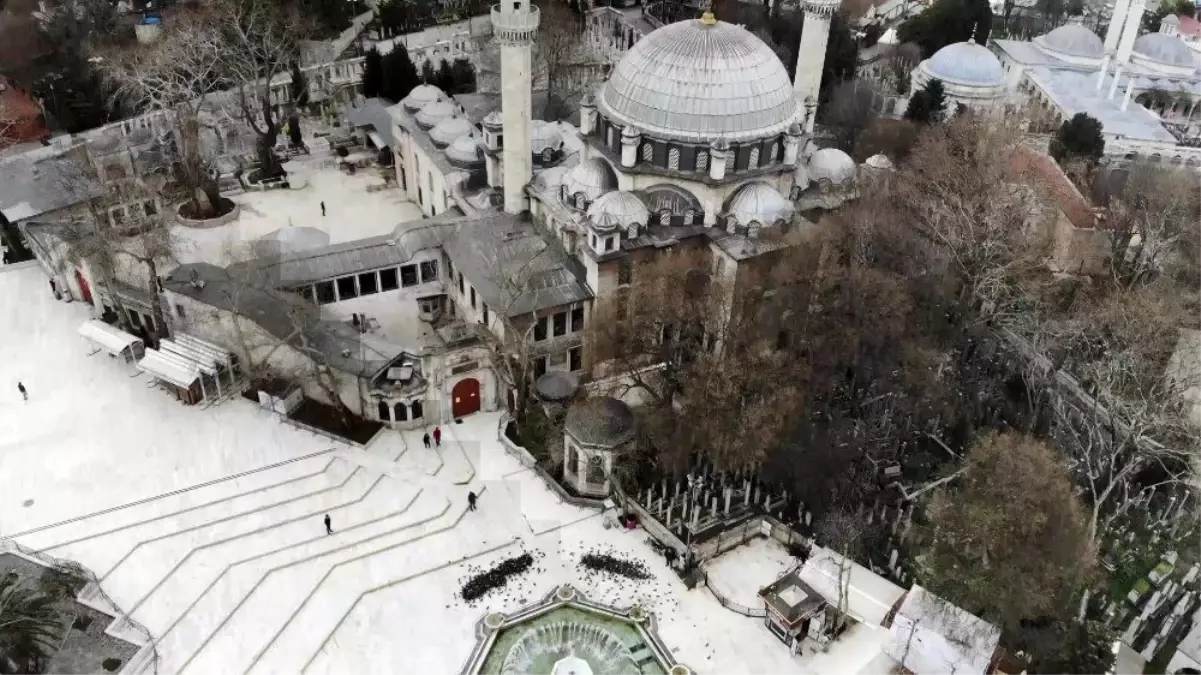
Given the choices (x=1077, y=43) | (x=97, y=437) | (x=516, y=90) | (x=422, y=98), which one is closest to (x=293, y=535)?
(x=97, y=437)

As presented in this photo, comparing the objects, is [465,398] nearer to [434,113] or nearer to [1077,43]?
[434,113]

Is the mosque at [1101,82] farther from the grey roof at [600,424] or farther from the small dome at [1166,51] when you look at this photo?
the grey roof at [600,424]

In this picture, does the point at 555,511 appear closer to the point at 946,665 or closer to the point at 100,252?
the point at 946,665

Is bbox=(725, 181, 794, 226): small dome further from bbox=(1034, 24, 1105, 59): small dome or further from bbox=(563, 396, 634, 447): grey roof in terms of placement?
bbox=(1034, 24, 1105, 59): small dome

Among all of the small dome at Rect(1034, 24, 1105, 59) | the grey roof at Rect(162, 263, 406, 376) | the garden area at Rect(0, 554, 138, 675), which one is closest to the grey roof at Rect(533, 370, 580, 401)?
the grey roof at Rect(162, 263, 406, 376)

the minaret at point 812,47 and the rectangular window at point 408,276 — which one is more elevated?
the minaret at point 812,47

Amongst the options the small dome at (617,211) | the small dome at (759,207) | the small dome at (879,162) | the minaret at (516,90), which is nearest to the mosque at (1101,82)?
the small dome at (879,162)

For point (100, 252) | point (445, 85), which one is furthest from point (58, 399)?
point (445, 85)
